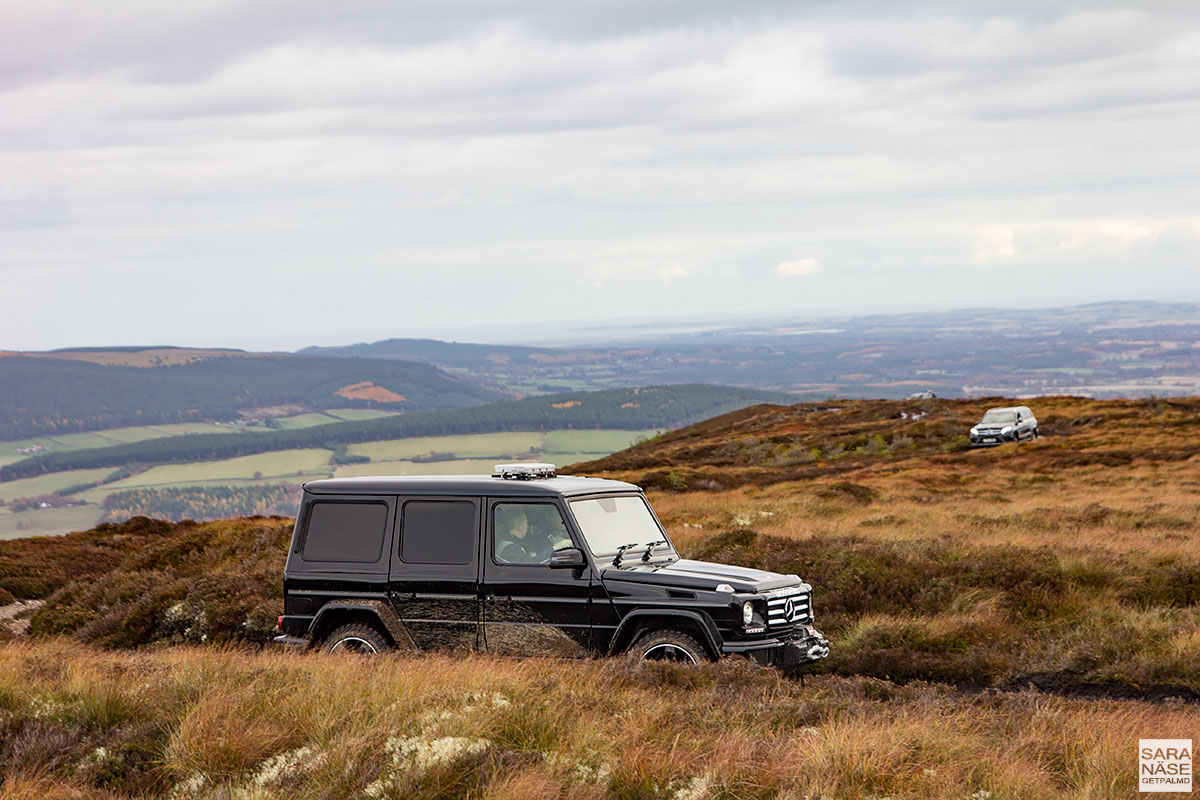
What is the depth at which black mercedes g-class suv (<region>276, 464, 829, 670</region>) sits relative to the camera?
347 inches

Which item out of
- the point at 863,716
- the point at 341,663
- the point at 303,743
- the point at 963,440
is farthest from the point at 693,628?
the point at 963,440

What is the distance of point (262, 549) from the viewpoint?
795 inches

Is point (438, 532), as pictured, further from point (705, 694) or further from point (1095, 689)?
point (1095, 689)

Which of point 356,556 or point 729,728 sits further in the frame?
point 356,556

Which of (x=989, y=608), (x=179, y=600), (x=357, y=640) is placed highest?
(x=357, y=640)

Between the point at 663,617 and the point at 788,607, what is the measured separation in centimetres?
119

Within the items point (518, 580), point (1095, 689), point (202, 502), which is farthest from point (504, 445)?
point (1095, 689)

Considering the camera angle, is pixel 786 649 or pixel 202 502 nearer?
pixel 786 649

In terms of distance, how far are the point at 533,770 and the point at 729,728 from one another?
4.80ft

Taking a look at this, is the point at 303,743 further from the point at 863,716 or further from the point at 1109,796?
the point at 1109,796

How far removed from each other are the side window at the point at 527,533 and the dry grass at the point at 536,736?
1584 millimetres

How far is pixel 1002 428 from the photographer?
153ft

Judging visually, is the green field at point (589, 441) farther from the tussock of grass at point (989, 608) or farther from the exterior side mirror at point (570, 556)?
the exterior side mirror at point (570, 556)

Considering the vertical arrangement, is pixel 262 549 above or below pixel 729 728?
below
